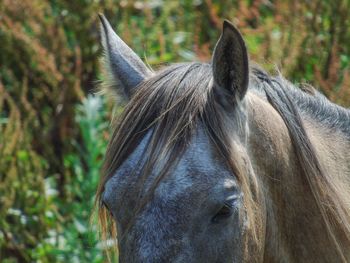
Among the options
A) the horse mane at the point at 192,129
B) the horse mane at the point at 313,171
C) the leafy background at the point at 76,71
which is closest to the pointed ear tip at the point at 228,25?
the horse mane at the point at 192,129

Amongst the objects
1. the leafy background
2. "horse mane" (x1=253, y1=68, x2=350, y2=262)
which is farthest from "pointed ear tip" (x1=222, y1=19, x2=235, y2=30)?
the leafy background

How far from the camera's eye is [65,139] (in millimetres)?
5352

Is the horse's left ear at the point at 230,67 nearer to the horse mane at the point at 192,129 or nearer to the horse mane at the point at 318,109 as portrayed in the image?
the horse mane at the point at 192,129

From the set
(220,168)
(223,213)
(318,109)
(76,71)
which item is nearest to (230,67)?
(220,168)

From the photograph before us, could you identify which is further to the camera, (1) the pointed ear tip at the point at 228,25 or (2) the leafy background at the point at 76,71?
(2) the leafy background at the point at 76,71

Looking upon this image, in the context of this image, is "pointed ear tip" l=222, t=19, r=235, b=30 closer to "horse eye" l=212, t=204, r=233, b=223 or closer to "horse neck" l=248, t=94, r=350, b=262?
"horse neck" l=248, t=94, r=350, b=262

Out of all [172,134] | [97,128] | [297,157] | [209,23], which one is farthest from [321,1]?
[172,134]

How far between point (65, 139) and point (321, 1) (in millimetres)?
1915

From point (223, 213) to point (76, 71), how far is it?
10.7ft

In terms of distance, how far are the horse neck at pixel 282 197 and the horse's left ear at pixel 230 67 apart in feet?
0.39

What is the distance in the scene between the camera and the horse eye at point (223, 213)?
2.26 metres

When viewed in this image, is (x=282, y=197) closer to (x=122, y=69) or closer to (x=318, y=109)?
(x=318, y=109)

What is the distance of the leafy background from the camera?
15.6 ft

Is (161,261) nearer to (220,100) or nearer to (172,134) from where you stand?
(172,134)
